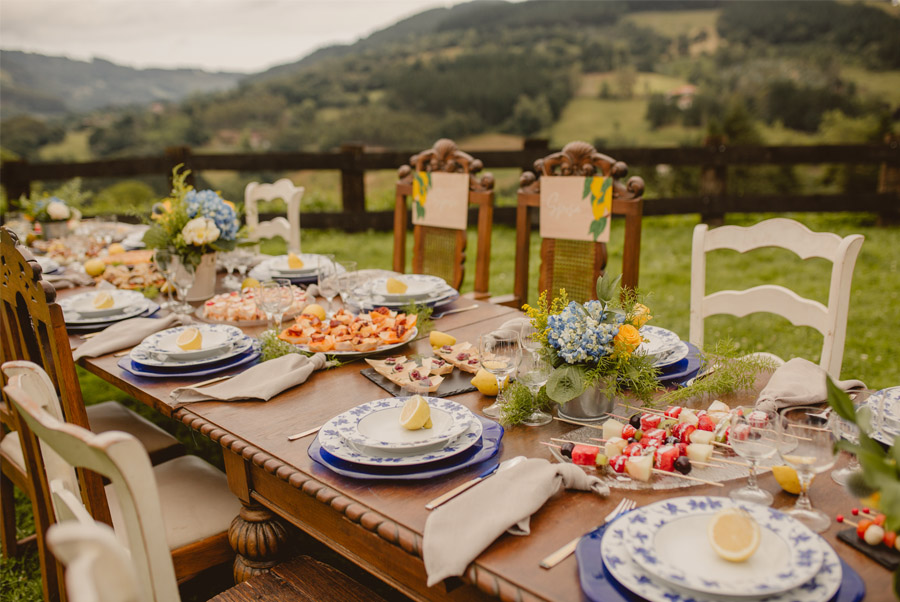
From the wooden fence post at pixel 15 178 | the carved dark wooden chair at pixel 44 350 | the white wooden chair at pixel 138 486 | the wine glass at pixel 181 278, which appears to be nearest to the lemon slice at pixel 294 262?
the wine glass at pixel 181 278

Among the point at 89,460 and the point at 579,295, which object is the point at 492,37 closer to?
the point at 579,295

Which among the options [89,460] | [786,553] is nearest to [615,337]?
[786,553]

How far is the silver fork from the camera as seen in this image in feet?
3.37

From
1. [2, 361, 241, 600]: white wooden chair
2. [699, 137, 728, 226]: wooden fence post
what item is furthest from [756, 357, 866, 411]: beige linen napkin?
[699, 137, 728, 226]: wooden fence post

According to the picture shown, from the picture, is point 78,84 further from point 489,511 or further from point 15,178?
point 489,511

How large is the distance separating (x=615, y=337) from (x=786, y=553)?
59cm

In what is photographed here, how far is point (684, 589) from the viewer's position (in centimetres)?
93

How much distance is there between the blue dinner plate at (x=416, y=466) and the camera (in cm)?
129

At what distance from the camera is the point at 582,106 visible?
15.3 metres

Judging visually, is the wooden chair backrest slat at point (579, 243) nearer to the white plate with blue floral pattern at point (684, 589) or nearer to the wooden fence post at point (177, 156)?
the white plate with blue floral pattern at point (684, 589)

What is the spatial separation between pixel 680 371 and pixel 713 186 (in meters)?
6.37

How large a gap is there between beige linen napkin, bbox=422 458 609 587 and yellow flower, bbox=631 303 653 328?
424 millimetres

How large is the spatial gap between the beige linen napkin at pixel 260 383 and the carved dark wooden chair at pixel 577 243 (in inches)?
46.3


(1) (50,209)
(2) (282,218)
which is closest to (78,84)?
(1) (50,209)
